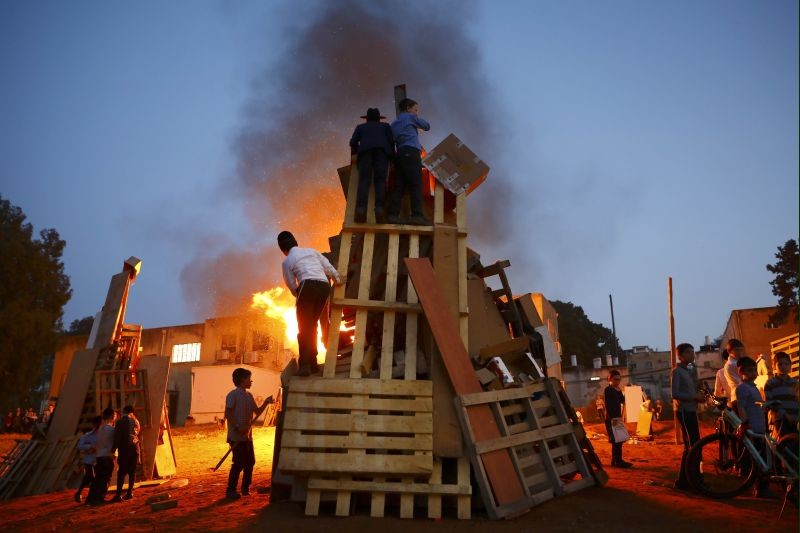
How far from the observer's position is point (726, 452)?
691cm

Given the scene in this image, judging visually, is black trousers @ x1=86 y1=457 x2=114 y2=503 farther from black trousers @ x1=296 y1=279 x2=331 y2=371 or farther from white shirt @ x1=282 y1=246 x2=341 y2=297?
white shirt @ x1=282 y1=246 x2=341 y2=297

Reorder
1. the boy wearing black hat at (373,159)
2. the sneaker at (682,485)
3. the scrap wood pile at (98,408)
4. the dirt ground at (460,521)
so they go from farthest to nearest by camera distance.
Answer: the scrap wood pile at (98,408) < the boy wearing black hat at (373,159) < the sneaker at (682,485) < the dirt ground at (460,521)

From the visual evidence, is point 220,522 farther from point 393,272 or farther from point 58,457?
point 58,457

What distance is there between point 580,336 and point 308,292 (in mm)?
47865

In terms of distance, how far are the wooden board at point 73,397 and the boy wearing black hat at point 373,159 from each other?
24.9 feet

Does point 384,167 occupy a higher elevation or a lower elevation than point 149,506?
higher

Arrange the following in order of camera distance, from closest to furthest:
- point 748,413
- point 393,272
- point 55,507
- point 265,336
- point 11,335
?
point 748,413, point 393,272, point 55,507, point 11,335, point 265,336

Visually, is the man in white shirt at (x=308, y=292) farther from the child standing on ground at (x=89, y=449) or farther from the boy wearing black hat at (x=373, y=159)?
the child standing on ground at (x=89, y=449)

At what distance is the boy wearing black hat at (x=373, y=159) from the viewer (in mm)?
7423

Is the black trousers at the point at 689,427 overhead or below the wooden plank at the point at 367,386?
below

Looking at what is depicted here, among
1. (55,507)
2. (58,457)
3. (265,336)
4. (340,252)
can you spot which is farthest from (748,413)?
(265,336)

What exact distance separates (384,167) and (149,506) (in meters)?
5.70

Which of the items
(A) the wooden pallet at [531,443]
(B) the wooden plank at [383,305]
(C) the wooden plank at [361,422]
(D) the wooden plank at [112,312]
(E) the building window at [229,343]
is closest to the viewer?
(A) the wooden pallet at [531,443]

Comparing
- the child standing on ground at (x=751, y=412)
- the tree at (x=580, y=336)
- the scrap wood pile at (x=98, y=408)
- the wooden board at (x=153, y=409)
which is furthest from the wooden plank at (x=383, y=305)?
the tree at (x=580, y=336)
